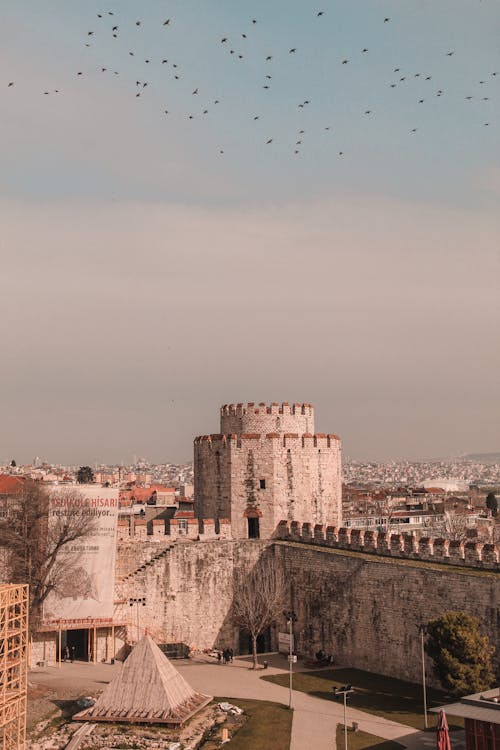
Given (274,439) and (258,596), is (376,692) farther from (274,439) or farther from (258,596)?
(274,439)

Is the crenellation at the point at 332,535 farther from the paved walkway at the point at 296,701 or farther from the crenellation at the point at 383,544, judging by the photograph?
the paved walkway at the point at 296,701

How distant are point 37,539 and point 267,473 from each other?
1028 cm

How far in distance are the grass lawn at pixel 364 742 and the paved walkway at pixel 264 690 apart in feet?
0.75

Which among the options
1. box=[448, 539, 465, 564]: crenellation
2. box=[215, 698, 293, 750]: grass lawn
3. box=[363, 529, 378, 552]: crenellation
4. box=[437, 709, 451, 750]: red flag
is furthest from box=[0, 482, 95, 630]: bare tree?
box=[437, 709, 451, 750]: red flag

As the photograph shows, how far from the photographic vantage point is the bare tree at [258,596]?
3525 cm

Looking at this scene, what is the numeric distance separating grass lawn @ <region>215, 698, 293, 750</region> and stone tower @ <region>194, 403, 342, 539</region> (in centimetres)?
1080

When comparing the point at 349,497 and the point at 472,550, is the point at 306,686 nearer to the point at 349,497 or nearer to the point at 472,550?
the point at 472,550

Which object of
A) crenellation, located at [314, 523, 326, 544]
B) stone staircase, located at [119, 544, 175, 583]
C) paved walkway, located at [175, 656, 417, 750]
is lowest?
paved walkway, located at [175, 656, 417, 750]

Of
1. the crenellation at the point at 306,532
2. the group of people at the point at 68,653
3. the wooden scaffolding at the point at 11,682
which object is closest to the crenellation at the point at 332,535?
the crenellation at the point at 306,532

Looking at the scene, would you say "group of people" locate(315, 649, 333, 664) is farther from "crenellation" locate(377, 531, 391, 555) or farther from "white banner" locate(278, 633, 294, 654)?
"crenellation" locate(377, 531, 391, 555)

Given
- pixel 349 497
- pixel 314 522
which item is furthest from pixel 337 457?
pixel 349 497

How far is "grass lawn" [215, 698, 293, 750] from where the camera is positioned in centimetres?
2502

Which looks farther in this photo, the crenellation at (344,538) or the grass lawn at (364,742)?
the crenellation at (344,538)

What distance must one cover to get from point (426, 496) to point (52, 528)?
371 feet
